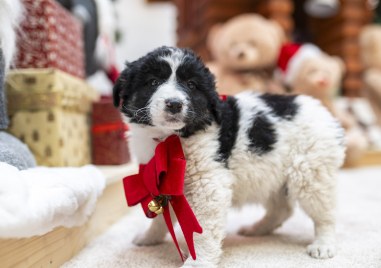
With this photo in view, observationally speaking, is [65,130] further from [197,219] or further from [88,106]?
[197,219]

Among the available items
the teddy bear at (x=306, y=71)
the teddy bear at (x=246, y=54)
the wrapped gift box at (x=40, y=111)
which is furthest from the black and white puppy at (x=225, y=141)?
the teddy bear at (x=306, y=71)

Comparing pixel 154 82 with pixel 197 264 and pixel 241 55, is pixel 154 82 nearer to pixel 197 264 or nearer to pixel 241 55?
Answer: pixel 197 264

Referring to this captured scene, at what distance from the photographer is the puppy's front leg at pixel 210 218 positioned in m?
1.20

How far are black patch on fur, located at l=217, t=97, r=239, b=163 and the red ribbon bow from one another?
0.14m

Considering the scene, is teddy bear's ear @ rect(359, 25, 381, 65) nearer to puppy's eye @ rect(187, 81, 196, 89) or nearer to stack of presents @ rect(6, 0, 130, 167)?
stack of presents @ rect(6, 0, 130, 167)

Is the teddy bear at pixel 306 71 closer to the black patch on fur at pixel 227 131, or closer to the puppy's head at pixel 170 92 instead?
the black patch on fur at pixel 227 131

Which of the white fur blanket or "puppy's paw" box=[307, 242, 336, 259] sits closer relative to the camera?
the white fur blanket

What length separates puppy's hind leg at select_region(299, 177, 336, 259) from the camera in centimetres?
136

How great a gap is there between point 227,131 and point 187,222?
33cm

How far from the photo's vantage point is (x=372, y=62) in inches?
164

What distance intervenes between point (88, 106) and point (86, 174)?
0.81 m

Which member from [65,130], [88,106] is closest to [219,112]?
[65,130]

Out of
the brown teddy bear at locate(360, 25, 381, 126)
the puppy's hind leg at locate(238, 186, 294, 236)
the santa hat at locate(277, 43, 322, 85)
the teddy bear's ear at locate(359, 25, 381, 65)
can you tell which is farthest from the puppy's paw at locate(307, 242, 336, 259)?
the teddy bear's ear at locate(359, 25, 381, 65)

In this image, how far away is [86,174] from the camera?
1386 mm
